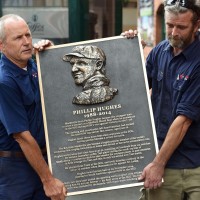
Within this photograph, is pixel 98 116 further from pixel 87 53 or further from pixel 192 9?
pixel 192 9

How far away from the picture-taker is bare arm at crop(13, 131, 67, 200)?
3.87 m

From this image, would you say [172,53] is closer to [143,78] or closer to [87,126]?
[143,78]

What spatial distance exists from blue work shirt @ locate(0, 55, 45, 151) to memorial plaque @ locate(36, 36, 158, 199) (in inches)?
4.5

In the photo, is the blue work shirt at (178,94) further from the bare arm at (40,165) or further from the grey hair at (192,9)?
the bare arm at (40,165)

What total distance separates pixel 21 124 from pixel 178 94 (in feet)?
3.79

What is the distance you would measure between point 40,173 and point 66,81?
2.32ft

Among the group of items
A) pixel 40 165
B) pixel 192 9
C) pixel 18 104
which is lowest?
pixel 40 165

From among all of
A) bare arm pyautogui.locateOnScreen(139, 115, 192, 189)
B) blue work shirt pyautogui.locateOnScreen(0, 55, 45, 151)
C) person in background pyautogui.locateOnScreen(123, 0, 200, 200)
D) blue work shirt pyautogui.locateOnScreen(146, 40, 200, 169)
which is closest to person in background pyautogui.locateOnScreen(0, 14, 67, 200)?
blue work shirt pyautogui.locateOnScreen(0, 55, 45, 151)

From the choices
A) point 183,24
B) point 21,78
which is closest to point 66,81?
point 21,78

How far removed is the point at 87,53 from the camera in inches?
161

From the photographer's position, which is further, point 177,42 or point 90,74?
point 90,74

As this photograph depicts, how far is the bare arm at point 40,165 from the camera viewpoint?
3867 millimetres

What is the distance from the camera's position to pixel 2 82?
3.86m

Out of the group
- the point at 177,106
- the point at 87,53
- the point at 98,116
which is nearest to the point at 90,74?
the point at 87,53
